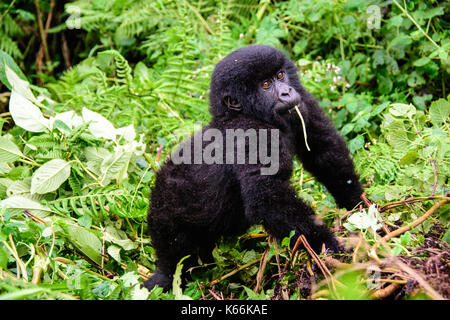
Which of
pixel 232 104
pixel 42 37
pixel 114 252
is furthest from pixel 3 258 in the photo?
pixel 42 37

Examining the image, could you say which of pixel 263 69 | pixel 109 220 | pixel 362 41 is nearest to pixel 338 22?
pixel 362 41

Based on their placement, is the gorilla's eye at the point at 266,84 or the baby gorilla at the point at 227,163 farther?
the gorilla's eye at the point at 266,84

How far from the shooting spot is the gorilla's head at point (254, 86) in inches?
110

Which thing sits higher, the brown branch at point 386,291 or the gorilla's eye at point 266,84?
the gorilla's eye at point 266,84

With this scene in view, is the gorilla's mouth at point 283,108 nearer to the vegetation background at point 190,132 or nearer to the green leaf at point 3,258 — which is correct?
the vegetation background at point 190,132

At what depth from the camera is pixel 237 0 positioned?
538 cm

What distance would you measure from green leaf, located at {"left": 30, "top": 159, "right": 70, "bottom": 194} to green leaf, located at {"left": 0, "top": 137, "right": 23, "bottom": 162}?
25cm

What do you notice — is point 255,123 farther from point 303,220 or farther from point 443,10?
point 443,10

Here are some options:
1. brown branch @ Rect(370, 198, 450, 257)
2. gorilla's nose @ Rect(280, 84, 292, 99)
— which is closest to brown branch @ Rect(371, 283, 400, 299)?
brown branch @ Rect(370, 198, 450, 257)

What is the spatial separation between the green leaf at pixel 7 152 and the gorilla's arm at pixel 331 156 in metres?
1.76

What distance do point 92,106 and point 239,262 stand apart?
2.14m

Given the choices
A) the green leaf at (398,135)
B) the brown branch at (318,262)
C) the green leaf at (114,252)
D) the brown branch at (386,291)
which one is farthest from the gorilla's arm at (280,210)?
the green leaf at (114,252)

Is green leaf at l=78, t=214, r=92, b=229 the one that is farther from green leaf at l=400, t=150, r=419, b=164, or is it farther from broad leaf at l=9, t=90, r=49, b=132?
green leaf at l=400, t=150, r=419, b=164

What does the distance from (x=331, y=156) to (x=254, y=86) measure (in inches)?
25.1
